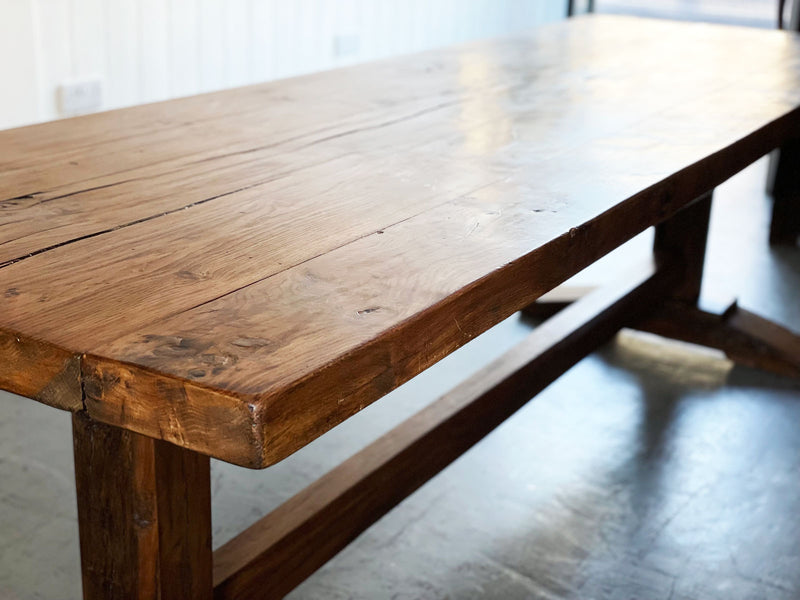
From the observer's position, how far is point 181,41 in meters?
3.06

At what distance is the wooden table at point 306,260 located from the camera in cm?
78

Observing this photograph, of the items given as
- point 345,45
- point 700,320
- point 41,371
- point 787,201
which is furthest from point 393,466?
point 345,45

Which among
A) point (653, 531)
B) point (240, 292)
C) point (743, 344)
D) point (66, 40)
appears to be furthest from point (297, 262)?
point (66, 40)

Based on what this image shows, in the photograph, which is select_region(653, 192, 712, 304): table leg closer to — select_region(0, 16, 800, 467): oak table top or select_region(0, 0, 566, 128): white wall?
select_region(0, 16, 800, 467): oak table top

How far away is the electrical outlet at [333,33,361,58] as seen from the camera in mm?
3684

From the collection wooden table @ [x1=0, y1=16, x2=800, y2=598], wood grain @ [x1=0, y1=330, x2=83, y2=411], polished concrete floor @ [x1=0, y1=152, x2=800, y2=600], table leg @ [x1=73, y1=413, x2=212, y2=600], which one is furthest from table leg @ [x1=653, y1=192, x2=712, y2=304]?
wood grain @ [x1=0, y1=330, x2=83, y2=411]

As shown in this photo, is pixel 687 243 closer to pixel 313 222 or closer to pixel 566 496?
pixel 566 496

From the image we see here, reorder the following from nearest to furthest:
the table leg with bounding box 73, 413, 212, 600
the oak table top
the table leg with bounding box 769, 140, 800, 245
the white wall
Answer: the oak table top
the table leg with bounding box 73, 413, 212, 600
the white wall
the table leg with bounding box 769, 140, 800, 245

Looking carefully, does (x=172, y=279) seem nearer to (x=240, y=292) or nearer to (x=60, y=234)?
(x=240, y=292)

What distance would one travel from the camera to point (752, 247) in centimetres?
310

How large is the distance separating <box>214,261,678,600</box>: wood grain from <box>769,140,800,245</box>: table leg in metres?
1.43

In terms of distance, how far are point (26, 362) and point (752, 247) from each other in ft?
8.82

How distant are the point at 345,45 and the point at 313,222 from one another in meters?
2.78

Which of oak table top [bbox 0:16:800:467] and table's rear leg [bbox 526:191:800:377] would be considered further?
table's rear leg [bbox 526:191:800:377]
